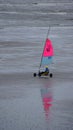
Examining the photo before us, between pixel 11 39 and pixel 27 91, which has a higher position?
pixel 27 91

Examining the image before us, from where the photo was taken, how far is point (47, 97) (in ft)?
86.0

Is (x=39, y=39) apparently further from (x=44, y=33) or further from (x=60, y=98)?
(x=60, y=98)

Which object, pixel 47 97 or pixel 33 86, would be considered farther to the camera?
pixel 33 86

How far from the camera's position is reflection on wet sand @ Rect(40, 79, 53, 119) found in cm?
2398

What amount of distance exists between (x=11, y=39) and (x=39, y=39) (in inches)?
81.6

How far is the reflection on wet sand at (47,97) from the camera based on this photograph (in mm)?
23980

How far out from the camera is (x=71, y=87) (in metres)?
28.1

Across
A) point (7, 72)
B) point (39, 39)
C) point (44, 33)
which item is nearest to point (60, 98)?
point (7, 72)

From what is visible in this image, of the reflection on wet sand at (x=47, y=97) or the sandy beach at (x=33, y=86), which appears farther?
the reflection on wet sand at (x=47, y=97)

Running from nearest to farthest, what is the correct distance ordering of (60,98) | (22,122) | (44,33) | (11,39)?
(22,122) → (60,98) → (11,39) → (44,33)

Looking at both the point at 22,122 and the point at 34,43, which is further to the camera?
the point at 34,43

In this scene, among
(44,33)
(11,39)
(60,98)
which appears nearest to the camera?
(60,98)

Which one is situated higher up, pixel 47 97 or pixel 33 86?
pixel 47 97

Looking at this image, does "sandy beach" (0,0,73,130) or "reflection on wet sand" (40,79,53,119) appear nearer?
"sandy beach" (0,0,73,130)
